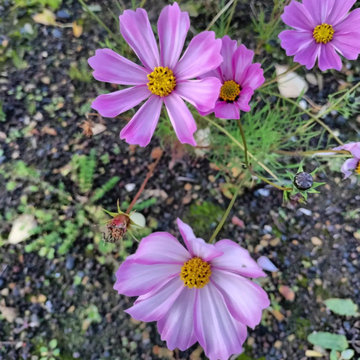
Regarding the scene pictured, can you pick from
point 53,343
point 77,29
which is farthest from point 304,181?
point 77,29

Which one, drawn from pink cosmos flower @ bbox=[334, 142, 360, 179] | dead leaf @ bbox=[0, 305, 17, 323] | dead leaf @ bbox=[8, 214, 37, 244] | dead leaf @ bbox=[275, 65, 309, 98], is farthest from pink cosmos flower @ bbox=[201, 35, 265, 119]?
dead leaf @ bbox=[0, 305, 17, 323]

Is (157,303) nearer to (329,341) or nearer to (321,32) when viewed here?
(329,341)

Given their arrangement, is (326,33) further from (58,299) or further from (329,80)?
(58,299)

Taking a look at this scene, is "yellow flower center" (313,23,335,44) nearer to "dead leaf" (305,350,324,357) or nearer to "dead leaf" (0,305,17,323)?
Answer: "dead leaf" (305,350,324,357)

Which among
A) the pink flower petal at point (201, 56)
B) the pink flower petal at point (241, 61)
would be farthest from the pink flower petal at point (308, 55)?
the pink flower petal at point (201, 56)

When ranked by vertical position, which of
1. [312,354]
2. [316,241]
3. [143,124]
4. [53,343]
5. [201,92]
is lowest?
[53,343]

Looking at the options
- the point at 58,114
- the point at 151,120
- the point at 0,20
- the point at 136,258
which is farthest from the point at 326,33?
the point at 0,20
